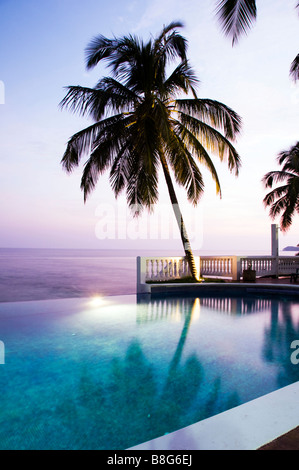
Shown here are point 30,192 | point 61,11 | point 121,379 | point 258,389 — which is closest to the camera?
point 258,389

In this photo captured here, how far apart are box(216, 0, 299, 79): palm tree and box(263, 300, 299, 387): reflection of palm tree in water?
5.10 metres

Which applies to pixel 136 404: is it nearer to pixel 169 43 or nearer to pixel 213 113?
pixel 213 113

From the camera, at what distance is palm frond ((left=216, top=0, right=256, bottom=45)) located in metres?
4.99

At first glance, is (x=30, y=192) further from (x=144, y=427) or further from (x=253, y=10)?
(x=144, y=427)

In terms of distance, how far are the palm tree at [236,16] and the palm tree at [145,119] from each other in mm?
3982

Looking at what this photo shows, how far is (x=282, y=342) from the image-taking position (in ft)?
15.2

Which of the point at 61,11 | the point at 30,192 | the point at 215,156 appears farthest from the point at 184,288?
the point at 30,192

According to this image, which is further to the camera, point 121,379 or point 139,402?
point 121,379

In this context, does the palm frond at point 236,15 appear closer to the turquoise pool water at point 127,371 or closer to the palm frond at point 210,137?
the palm frond at point 210,137

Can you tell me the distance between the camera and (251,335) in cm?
499

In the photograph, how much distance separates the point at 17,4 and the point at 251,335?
8.92m

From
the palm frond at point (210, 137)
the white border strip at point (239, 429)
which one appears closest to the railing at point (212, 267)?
the palm frond at point (210, 137)

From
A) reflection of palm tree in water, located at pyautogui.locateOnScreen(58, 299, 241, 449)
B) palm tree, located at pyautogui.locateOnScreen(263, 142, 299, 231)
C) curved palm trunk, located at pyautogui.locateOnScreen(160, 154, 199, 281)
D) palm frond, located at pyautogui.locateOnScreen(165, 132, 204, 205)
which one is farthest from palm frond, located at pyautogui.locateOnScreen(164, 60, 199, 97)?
palm tree, located at pyautogui.locateOnScreen(263, 142, 299, 231)

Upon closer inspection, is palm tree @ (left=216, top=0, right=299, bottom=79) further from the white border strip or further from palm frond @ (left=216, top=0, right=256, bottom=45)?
the white border strip
